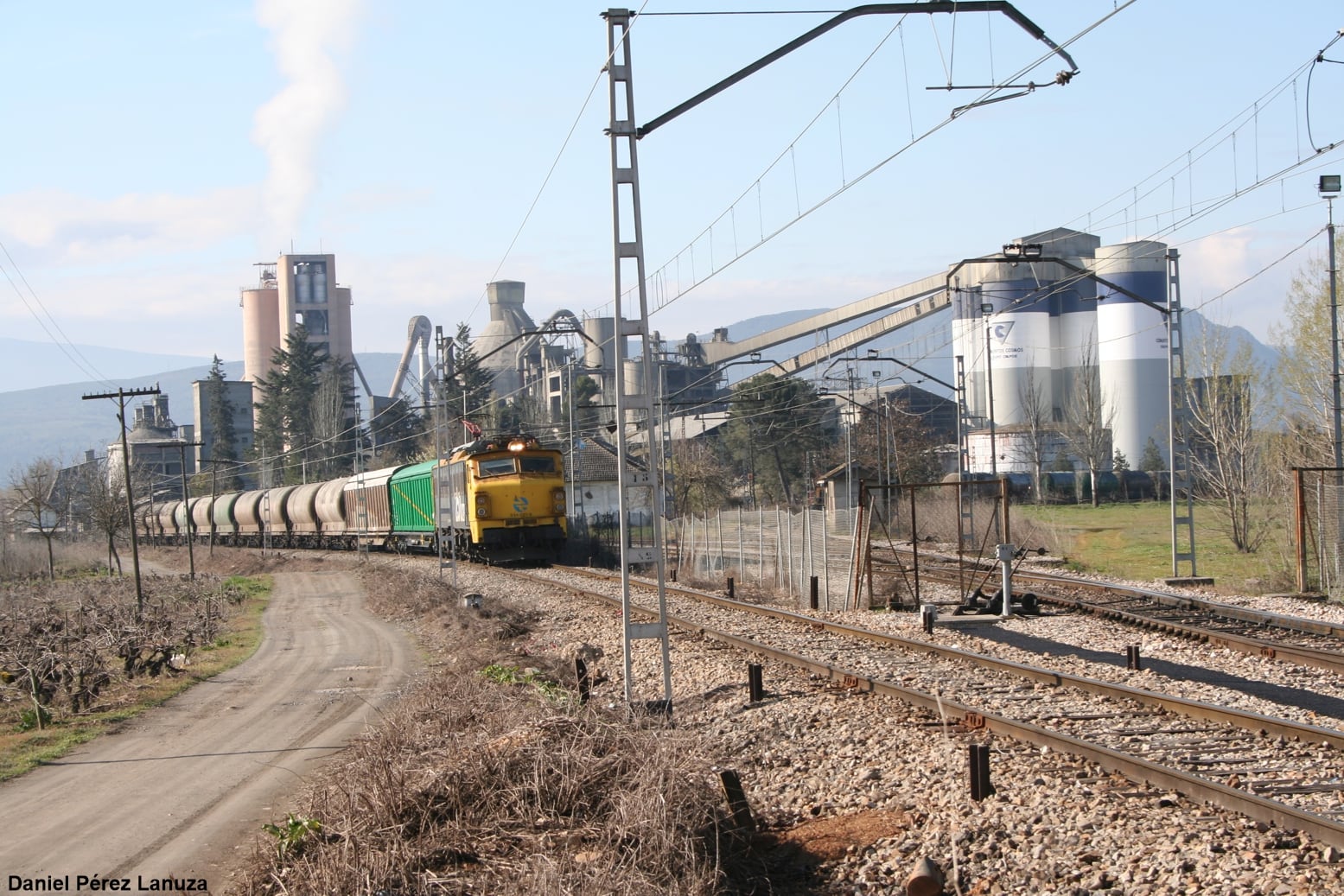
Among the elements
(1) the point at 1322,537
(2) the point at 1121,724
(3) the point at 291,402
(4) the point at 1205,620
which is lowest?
(4) the point at 1205,620

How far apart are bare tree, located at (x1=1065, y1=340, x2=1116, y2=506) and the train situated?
47.3 m

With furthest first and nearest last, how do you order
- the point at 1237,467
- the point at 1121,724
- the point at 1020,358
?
1. the point at 1020,358
2. the point at 1237,467
3. the point at 1121,724

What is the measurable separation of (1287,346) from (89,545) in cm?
6772

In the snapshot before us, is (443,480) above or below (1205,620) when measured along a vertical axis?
above

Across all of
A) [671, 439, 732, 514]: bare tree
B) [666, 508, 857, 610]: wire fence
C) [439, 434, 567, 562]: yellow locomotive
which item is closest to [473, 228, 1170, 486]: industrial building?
[671, 439, 732, 514]: bare tree

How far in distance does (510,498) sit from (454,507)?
9.16 feet

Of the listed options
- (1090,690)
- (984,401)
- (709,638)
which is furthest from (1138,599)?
(984,401)

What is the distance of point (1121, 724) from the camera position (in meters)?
10.5

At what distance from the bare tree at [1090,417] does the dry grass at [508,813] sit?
236 feet

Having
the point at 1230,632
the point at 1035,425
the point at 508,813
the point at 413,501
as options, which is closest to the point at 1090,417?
the point at 1035,425

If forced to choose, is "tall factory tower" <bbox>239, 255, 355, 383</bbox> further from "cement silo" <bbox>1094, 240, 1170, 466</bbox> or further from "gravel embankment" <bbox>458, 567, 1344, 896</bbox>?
"gravel embankment" <bbox>458, 567, 1344, 896</bbox>

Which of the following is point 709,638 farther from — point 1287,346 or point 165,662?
point 1287,346

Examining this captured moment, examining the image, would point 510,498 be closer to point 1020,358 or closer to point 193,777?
point 193,777

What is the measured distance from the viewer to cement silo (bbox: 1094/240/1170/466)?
302ft
